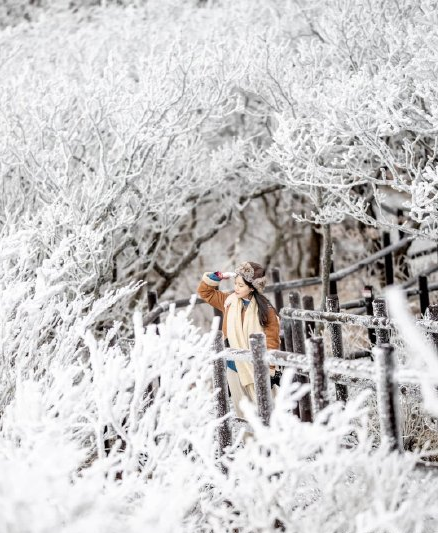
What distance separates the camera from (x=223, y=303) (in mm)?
5492

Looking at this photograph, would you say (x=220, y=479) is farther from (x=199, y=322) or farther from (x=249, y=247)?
(x=249, y=247)

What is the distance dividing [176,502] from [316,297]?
395 inches

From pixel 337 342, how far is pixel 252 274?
1.05 metres

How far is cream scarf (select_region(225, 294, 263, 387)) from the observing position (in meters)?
4.81

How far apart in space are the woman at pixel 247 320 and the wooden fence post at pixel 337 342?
645 mm

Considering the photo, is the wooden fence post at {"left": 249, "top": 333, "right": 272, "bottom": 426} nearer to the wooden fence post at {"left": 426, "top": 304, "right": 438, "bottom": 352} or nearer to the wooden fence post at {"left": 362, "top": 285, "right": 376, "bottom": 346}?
the wooden fence post at {"left": 426, "top": 304, "right": 438, "bottom": 352}

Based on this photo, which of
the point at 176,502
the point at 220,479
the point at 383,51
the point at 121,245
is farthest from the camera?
the point at 121,245

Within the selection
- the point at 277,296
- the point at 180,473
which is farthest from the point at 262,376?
the point at 277,296

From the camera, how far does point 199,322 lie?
12500 mm

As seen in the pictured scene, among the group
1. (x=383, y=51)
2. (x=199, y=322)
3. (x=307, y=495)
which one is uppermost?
(x=383, y=51)

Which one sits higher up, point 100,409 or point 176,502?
point 100,409

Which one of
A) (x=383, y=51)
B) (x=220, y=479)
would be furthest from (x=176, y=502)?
(x=383, y=51)

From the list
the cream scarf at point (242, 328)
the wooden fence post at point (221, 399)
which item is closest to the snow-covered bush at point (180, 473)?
the wooden fence post at point (221, 399)

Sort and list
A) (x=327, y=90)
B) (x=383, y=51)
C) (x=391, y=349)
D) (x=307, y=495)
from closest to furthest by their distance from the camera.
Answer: (x=391, y=349) → (x=307, y=495) → (x=327, y=90) → (x=383, y=51)
